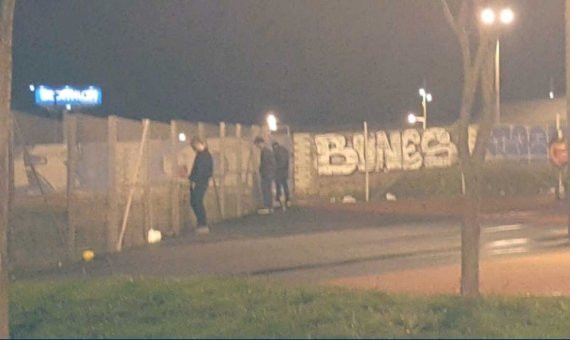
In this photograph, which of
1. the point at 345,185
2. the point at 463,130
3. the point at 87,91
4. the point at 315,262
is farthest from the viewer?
the point at 87,91

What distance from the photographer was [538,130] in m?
41.5

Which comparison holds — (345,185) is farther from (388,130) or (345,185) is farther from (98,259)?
(98,259)

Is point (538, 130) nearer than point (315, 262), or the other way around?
point (315, 262)

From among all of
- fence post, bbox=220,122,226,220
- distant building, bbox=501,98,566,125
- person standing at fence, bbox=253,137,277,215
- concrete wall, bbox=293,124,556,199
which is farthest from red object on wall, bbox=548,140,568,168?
distant building, bbox=501,98,566,125

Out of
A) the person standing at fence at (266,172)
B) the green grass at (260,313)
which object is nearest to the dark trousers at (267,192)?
the person standing at fence at (266,172)

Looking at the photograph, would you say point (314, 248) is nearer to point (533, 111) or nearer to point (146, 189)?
point (146, 189)

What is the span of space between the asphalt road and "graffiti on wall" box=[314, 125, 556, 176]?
41.4ft

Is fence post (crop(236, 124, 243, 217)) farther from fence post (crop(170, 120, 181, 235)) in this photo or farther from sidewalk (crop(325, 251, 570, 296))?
sidewalk (crop(325, 251, 570, 296))

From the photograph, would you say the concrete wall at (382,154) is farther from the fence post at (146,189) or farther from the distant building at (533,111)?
the fence post at (146,189)

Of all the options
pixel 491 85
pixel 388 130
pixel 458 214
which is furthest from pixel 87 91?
pixel 491 85

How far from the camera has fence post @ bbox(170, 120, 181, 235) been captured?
940 inches

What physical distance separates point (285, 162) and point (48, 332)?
20971 mm

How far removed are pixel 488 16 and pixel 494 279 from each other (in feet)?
14.7

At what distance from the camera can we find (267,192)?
29859mm
